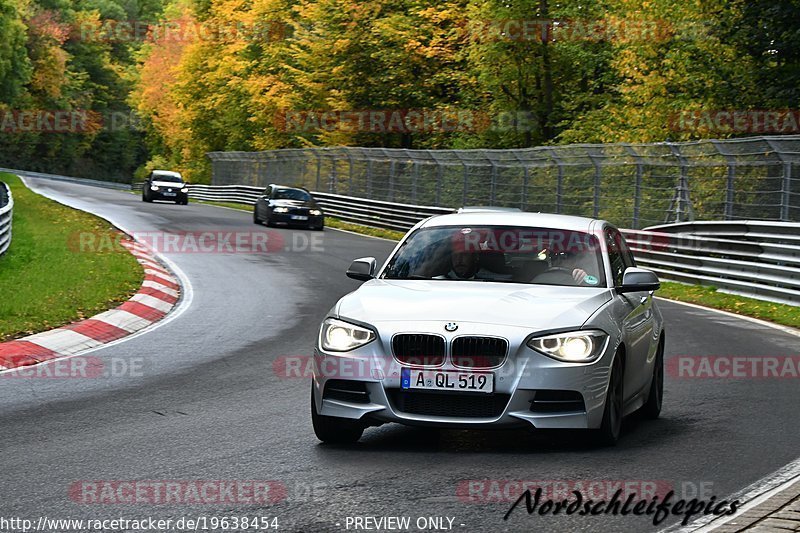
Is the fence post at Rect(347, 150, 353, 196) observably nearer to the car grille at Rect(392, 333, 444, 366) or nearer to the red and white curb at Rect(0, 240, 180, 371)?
the red and white curb at Rect(0, 240, 180, 371)

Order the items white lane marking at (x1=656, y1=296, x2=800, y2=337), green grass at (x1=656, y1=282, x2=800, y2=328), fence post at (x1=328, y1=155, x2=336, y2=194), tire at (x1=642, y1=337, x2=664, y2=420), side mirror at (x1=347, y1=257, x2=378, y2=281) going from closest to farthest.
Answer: side mirror at (x1=347, y1=257, x2=378, y2=281), tire at (x1=642, y1=337, x2=664, y2=420), white lane marking at (x1=656, y1=296, x2=800, y2=337), green grass at (x1=656, y1=282, x2=800, y2=328), fence post at (x1=328, y1=155, x2=336, y2=194)

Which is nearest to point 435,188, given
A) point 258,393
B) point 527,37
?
point 527,37

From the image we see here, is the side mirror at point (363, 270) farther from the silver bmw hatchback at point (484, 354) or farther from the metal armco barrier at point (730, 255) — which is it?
the metal armco barrier at point (730, 255)

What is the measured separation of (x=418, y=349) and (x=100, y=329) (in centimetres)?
784

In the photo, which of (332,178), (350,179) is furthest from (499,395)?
(332,178)

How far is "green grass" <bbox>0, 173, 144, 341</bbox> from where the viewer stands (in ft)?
47.9

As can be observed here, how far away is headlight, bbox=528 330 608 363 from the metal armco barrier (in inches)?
504

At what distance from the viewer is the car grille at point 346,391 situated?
24.8ft

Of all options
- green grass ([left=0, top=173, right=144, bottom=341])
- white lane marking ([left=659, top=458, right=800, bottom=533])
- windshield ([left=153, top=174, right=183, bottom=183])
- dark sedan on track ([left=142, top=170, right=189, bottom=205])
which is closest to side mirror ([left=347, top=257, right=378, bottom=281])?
white lane marking ([left=659, top=458, right=800, bottom=533])

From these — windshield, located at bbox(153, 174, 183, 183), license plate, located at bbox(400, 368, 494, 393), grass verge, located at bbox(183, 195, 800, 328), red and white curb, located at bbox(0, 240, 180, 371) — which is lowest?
grass verge, located at bbox(183, 195, 800, 328)

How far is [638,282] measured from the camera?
8477mm

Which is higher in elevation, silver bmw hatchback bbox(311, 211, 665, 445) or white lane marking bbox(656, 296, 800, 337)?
silver bmw hatchback bbox(311, 211, 665, 445)

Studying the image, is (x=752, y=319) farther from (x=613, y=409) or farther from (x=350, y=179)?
(x=350, y=179)

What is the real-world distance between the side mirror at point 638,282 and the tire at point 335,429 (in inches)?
82.8
